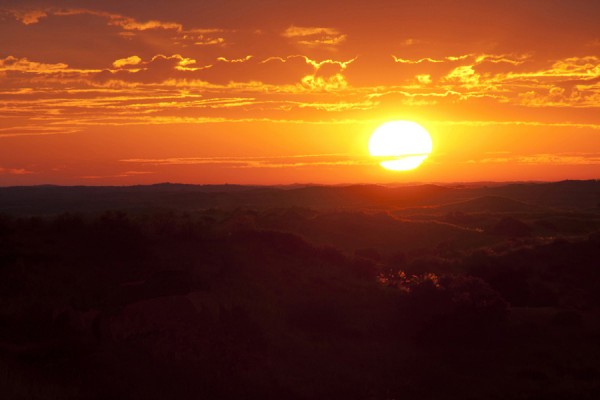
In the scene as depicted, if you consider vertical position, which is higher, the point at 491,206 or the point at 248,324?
the point at 491,206

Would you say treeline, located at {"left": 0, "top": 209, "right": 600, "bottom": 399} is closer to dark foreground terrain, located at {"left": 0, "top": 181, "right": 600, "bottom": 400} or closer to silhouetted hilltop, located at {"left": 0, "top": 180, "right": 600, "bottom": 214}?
dark foreground terrain, located at {"left": 0, "top": 181, "right": 600, "bottom": 400}

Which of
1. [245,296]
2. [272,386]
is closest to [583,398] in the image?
[272,386]

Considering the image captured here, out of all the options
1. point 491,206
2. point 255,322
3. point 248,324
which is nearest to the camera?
point 248,324

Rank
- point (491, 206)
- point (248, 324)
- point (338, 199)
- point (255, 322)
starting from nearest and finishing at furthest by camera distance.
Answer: point (248, 324)
point (255, 322)
point (491, 206)
point (338, 199)

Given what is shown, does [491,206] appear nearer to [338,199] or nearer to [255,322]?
[338,199]

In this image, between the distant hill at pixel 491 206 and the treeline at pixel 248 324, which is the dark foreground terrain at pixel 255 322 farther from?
the distant hill at pixel 491 206

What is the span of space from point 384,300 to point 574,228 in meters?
51.6

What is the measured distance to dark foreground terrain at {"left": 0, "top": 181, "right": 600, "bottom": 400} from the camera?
16.8m

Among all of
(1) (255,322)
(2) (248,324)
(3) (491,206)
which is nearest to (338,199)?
(3) (491,206)

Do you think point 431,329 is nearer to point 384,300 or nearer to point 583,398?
point 384,300

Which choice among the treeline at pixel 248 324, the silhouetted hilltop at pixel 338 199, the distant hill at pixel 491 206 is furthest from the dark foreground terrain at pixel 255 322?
the silhouetted hilltop at pixel 338 199

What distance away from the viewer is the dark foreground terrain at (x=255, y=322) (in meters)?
16.8

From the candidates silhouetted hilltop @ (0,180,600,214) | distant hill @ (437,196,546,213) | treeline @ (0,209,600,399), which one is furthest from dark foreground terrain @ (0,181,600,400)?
silhouetted hilltop @ (0,180,600,214)

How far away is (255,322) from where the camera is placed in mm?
20609
